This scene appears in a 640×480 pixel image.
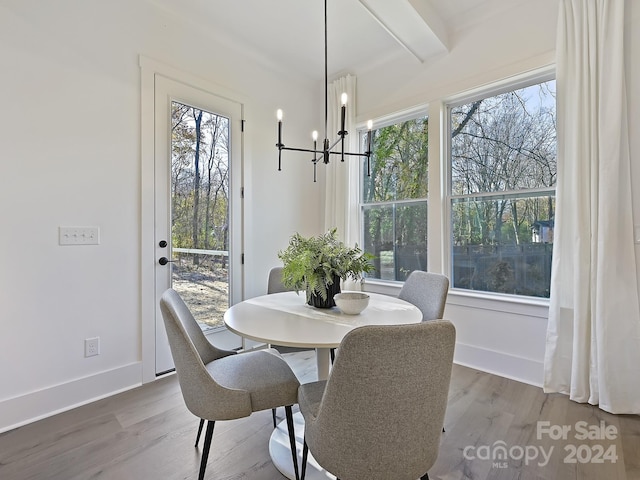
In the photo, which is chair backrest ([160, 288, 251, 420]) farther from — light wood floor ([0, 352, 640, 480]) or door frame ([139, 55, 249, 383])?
door frame ([139, 55, 249, 383])

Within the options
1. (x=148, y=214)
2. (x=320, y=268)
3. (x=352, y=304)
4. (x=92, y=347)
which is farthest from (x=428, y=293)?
(x=92, y=347)

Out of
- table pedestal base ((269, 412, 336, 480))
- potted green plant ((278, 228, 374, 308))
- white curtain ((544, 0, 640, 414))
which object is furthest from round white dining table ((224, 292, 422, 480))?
white curtain ((544, 0, 640, 414))

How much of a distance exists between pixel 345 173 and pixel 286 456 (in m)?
2.69

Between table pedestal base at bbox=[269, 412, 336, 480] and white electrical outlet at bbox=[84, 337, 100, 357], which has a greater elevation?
white electrical outlet at bbox=[84, 337, 100, 357]

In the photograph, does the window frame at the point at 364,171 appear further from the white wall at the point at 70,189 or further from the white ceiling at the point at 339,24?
the white wall at the point at 70,189

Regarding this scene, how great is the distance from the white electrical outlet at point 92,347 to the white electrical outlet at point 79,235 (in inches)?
26.3

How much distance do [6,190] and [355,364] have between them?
226 centimetres

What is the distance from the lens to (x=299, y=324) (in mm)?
1503

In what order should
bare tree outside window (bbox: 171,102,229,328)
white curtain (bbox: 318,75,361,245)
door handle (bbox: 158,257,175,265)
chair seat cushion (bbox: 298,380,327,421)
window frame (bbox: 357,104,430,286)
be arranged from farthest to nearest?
white curtain (bbox: 318,75,361,245) < window frame (bbox: 357,104,430,286) < bare tree outside window (bbox: 171,102,229,328) < door handle (bbox: 158,257,175,265) < chair seat cushion (bbox: 298,380,327,421)

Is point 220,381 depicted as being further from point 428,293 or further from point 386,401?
point 428,293

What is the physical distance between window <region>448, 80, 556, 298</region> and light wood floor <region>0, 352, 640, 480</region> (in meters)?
0.92

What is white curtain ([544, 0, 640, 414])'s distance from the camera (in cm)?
200

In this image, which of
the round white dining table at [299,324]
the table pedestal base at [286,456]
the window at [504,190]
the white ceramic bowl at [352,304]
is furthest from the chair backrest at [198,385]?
the window at [504,190]

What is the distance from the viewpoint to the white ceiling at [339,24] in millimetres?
2457
